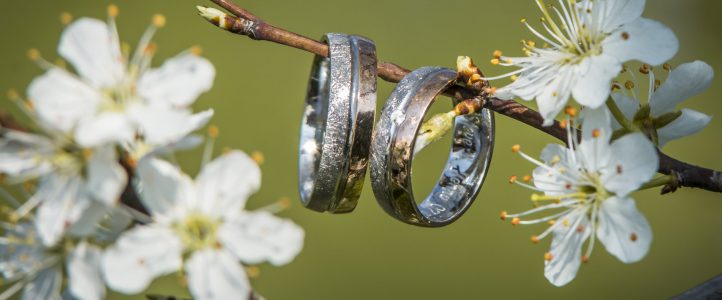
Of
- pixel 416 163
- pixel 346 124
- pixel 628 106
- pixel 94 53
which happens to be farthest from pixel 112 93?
pixel 416 163

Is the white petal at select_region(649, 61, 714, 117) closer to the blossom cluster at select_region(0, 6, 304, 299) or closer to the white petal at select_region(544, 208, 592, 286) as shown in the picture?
the white petal at select_region(544, 208, 592, 286)

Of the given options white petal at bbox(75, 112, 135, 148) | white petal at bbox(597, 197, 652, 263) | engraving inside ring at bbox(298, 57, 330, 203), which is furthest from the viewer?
engraving inside ring at bbox(298, 57, 330, 203)

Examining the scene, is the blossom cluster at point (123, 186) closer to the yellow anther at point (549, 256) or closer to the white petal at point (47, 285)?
the white petal at point (47, 285)

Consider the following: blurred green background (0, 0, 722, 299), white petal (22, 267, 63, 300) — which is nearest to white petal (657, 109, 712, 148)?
white petal (22, 267, 63, 300)

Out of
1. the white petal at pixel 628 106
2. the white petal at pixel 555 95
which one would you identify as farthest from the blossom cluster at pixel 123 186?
the white petal at pixel 628 106

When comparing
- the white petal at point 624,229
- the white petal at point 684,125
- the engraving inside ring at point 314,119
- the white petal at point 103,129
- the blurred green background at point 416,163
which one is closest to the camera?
the white petal at point 103,129

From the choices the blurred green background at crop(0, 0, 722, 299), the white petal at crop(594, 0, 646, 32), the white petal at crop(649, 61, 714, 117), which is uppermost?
the white petal at crop(594, 0, 646, 32)

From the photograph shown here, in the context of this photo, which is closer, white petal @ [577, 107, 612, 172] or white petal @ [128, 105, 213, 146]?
white petal @ [128, 105, 213, 146]

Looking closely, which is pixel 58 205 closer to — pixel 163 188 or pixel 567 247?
pixel 163 188
